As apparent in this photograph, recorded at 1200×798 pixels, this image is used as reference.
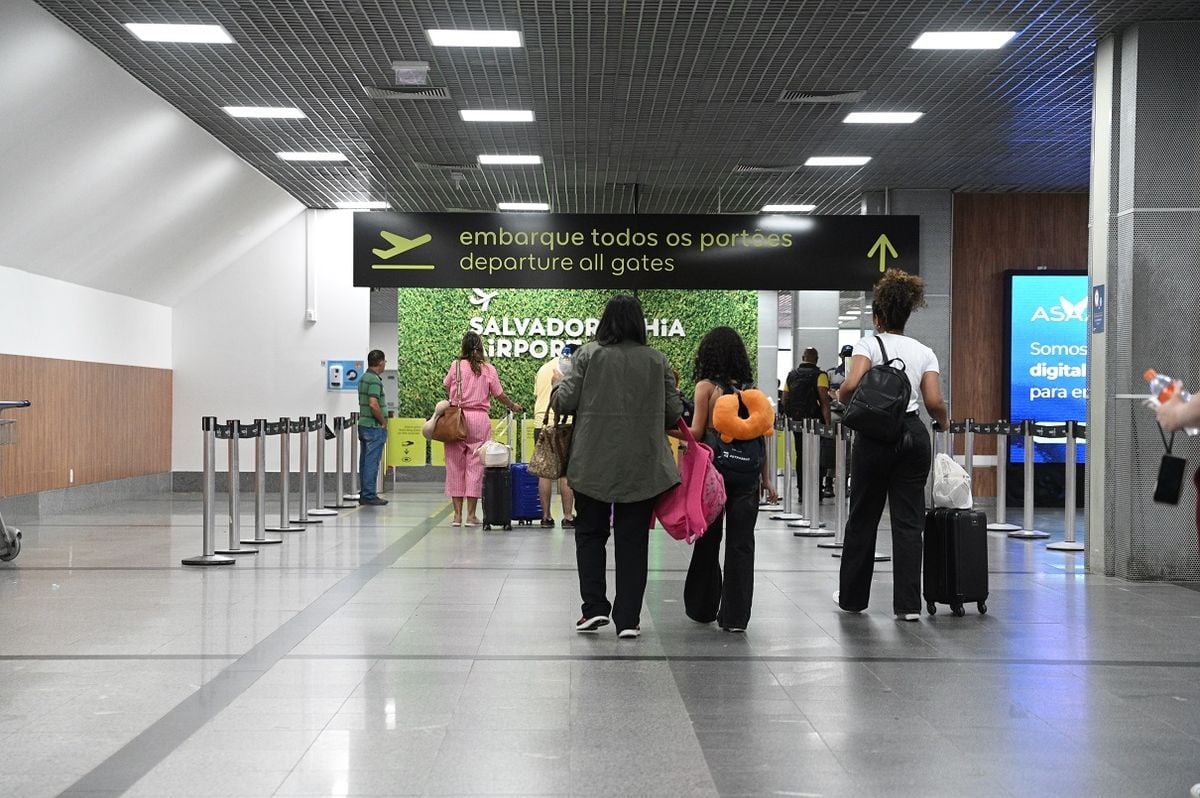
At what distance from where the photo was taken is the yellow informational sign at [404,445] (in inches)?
714

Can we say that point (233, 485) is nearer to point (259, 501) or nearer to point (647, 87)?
point (259, 501)

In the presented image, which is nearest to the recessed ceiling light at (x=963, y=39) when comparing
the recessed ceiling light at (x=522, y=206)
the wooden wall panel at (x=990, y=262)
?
the wooden wall panel at (x=990, y=262)

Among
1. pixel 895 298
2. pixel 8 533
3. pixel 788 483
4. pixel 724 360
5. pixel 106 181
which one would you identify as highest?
pixel 106 181

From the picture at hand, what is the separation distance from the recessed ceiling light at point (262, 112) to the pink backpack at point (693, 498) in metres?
6.25

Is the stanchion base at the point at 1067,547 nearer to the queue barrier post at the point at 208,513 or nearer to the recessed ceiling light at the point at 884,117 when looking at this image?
the recessed ceiling light at the point at 884,117

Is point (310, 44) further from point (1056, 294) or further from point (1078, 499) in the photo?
point (1078, 499)

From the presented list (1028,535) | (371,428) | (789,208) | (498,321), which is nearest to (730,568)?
(1028,535)

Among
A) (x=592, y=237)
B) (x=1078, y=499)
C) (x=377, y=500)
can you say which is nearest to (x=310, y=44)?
(x=592, y=237)

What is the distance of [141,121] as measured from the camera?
1120 centimetres

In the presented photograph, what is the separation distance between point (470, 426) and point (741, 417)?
5.98 meters

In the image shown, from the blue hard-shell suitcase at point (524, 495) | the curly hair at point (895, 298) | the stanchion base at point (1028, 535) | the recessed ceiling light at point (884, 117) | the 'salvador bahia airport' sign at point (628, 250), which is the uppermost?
the recessed ceiling light at point (884, 117)

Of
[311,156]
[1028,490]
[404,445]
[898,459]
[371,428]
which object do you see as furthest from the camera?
[404,445]

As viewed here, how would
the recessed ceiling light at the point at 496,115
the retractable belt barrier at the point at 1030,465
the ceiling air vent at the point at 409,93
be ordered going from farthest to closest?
the recessed ceiling light at the point at 496,115
the retractable belt barrier at the point at 1030,465
the ceiling air vent at the point at 409,93

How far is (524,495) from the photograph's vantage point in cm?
1225
